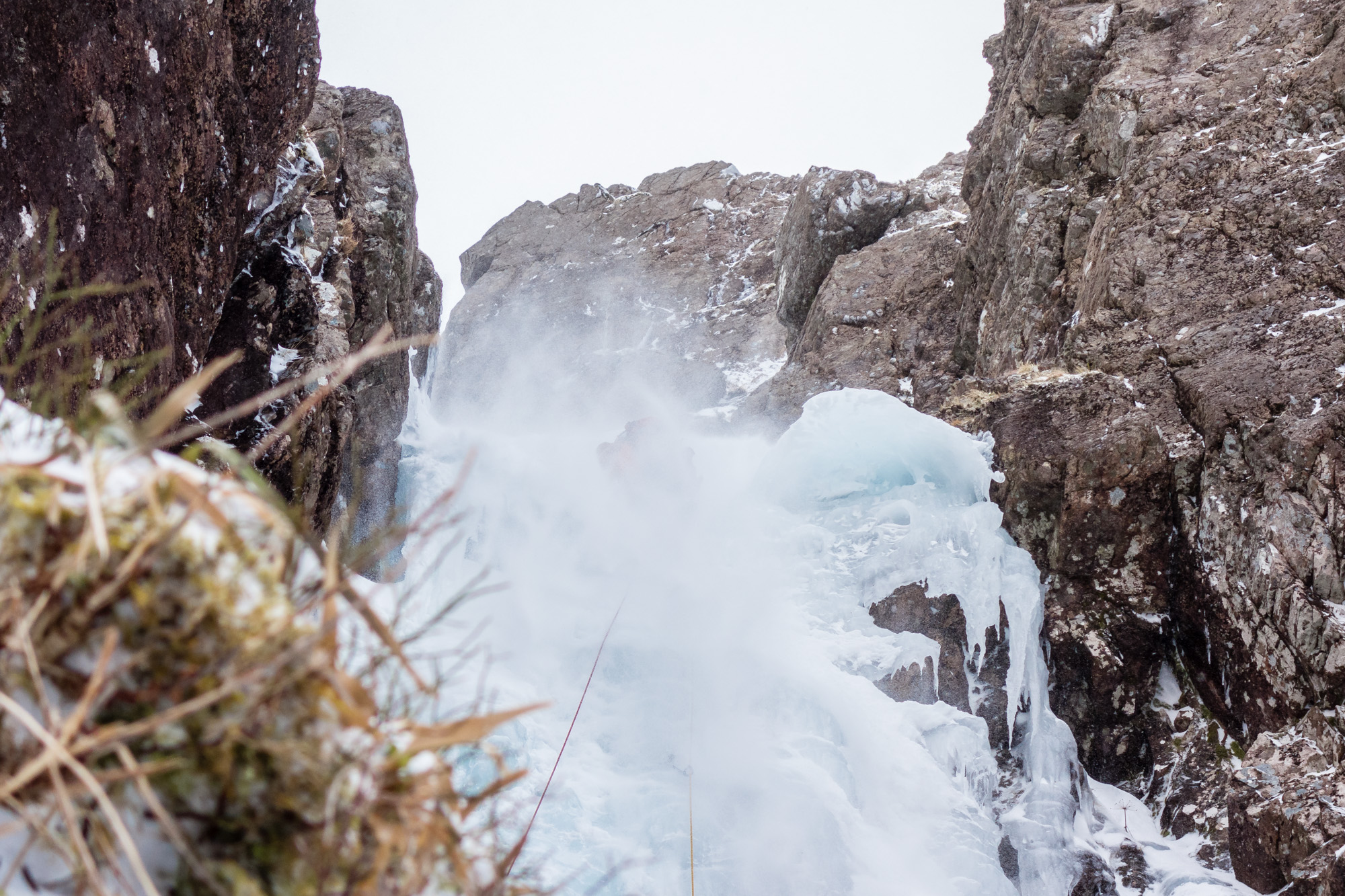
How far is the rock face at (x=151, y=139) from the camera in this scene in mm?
3963

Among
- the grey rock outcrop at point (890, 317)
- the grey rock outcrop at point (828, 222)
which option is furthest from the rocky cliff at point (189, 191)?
the grey rock outcrop at point (828, 222)

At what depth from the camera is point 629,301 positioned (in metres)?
27.7

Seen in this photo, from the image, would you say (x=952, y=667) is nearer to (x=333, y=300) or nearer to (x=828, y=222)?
(x=333, y=300)

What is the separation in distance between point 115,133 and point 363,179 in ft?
35.7

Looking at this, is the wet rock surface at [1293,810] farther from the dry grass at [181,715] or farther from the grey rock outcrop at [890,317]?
the grey rock outcrop at [890,317]

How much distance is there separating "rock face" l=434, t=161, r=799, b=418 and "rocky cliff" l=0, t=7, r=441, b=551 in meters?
14.5

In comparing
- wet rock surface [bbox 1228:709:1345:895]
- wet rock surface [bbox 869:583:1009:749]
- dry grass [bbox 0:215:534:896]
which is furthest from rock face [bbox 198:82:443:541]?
wet rock surface [bbox 1228:709:1345:895]

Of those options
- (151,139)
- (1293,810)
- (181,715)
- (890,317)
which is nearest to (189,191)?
(151,139)

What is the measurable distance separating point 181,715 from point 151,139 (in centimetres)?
539

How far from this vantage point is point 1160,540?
7516 millimetres

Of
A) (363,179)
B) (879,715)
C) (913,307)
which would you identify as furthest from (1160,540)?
(363,179)

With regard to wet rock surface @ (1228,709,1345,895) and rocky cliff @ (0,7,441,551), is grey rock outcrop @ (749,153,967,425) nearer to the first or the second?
wet rock surface @ (1228,709,1345,895)

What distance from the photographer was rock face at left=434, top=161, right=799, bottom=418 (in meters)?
23.7

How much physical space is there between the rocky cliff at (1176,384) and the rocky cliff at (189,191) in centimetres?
668
